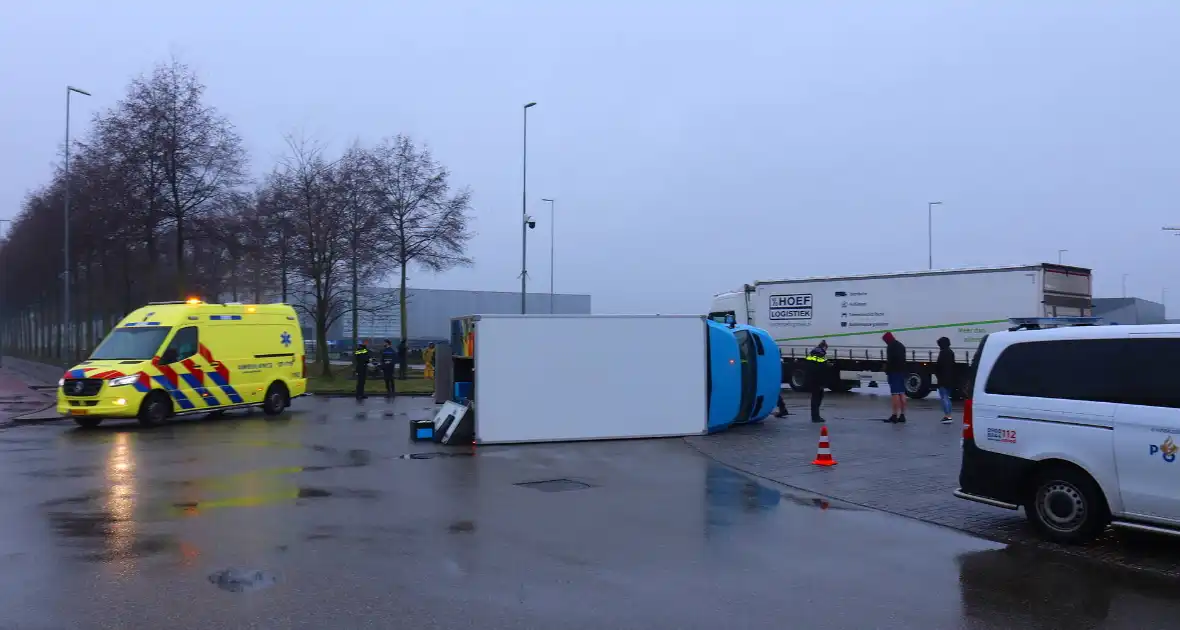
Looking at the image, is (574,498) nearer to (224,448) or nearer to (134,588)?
(134,588)

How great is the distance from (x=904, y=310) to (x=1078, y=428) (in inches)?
757

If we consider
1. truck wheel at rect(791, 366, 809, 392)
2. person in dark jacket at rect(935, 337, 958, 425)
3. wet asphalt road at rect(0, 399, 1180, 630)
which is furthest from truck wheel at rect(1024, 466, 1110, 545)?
truck wheel at rect(791, 366, 809, 392)

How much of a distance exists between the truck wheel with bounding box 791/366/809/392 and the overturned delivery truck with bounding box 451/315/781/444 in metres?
13.0

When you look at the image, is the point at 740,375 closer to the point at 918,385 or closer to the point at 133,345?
the point at 918,385

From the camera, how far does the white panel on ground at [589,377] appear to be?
15.3m

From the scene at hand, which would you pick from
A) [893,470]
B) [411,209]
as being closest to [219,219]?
[411,209]

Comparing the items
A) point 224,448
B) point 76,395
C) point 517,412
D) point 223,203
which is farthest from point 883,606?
point 223,203

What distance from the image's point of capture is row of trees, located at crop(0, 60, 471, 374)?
29.7 meters

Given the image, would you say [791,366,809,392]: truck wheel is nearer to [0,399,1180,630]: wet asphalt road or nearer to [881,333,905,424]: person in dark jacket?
[881,333,905,424]: person in dark jacket

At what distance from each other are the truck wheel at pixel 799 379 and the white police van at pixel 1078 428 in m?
21.1

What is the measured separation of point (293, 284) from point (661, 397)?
25.0 metres

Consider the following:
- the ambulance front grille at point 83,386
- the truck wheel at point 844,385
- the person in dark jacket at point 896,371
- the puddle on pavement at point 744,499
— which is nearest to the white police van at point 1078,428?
the puddle on pavement at point 744,499

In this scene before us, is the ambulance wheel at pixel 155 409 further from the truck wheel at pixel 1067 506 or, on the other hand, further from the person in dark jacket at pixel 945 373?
the truck wheel at pixel 1067 506

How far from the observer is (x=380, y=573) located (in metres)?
7.04
